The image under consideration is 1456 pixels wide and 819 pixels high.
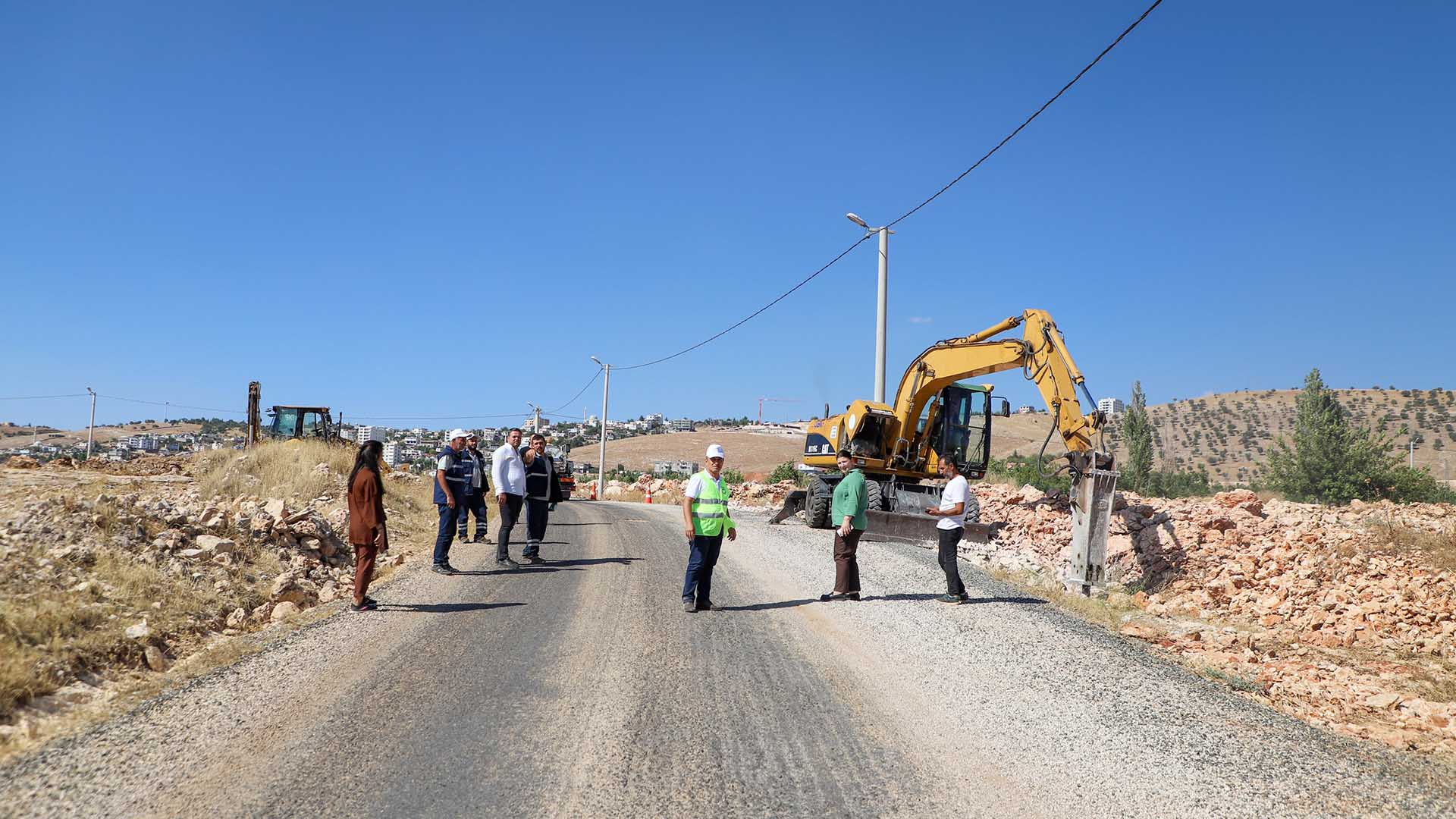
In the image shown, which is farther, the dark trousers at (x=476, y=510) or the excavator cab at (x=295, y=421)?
the excavator cab at (x=295, y=421)

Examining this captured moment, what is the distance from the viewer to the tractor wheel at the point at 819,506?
1836cm

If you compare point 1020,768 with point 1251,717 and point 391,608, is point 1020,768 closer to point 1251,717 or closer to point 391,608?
point 1251,717

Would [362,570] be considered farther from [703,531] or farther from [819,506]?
[819,506]

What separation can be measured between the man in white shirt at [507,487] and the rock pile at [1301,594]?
24.2ft

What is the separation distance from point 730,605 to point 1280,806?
17.4 feet

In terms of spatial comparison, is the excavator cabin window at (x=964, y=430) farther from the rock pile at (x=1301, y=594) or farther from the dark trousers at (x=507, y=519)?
the dark trousers at (x=507, y=519)

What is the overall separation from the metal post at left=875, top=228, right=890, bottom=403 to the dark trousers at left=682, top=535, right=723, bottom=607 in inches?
484

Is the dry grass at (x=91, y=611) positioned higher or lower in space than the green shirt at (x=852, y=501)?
lower

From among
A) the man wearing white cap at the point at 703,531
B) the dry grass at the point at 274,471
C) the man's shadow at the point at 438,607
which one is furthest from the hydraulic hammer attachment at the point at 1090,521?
the dry grass at the point at 274,471

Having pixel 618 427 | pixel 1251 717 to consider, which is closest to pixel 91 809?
pixel 1251 717

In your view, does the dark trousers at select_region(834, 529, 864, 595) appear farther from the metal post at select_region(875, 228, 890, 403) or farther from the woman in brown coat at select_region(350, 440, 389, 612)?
the metal post at select_region(875, 228, 890, 403)

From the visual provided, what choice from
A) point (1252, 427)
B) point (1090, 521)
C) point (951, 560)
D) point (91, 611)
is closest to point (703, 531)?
point (951, 560)

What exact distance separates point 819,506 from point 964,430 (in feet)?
11.7

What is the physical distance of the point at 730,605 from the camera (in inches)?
348
